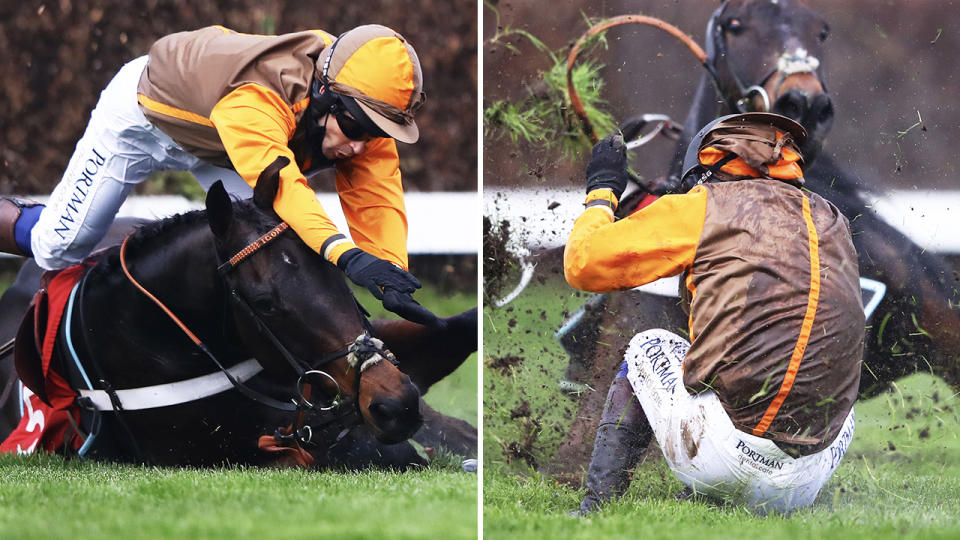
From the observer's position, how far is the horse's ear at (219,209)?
3043mm

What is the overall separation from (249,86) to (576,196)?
1557 mm

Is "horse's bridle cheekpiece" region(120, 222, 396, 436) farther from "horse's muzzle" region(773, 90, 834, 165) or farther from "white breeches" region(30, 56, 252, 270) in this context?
"horse's muzzle" region(773, 90, 834, 165)

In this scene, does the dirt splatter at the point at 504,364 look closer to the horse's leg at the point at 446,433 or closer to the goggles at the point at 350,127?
the horse's leg at the point at 446,433

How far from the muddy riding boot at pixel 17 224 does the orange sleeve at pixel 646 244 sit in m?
2.07

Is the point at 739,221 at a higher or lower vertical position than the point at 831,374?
higher

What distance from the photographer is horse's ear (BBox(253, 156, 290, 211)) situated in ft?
10.0

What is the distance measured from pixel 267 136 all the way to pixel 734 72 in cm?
214

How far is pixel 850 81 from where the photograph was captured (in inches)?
176

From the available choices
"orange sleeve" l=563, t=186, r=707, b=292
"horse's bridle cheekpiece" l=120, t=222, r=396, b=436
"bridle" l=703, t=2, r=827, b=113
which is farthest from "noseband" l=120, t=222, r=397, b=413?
"bridle" l=703, t=2, r=827, b=113

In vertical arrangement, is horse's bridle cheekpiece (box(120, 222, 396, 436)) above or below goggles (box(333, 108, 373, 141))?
below

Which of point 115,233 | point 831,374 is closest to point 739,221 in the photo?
point 831,374

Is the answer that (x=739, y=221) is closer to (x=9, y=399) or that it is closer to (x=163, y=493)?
(x=163, y=493)

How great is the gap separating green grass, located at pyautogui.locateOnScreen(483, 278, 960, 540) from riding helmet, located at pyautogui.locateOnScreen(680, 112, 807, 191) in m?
0.96

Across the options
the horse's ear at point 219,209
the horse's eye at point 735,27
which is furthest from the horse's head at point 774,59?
the horse's ear at point 219,209
